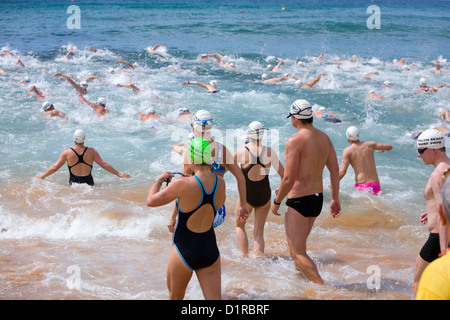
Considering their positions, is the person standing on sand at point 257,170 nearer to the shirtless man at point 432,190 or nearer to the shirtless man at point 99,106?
the shirtless man at point 432,190

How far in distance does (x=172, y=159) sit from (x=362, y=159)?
450 cm

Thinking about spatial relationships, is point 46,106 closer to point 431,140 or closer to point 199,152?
point 199,152

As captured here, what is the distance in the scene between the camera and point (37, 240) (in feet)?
21.6

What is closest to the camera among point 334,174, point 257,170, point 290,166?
point 290,166

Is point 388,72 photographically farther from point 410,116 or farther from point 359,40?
point 359,40

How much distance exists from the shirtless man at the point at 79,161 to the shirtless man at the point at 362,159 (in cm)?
385

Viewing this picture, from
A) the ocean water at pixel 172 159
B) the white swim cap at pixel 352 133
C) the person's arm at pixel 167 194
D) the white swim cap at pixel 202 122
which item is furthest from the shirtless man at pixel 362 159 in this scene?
the person's arm at pixel 167 194

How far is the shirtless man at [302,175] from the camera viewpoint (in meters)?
4.73

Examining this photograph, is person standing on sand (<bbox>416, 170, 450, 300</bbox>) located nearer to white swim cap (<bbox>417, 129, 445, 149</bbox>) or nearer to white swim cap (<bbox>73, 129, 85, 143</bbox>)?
white swim cap (<bbox>417, 129, 445, 149</bbox>)

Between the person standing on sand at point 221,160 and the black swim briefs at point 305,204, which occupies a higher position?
the person standing on sand at point 221,160

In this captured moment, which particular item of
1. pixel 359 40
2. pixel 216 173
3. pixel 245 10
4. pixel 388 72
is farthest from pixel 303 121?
pixel 245 10

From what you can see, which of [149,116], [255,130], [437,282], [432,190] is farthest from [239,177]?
[149,116]

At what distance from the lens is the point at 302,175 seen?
4855 mm

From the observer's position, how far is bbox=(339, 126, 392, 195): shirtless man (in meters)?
8.31
